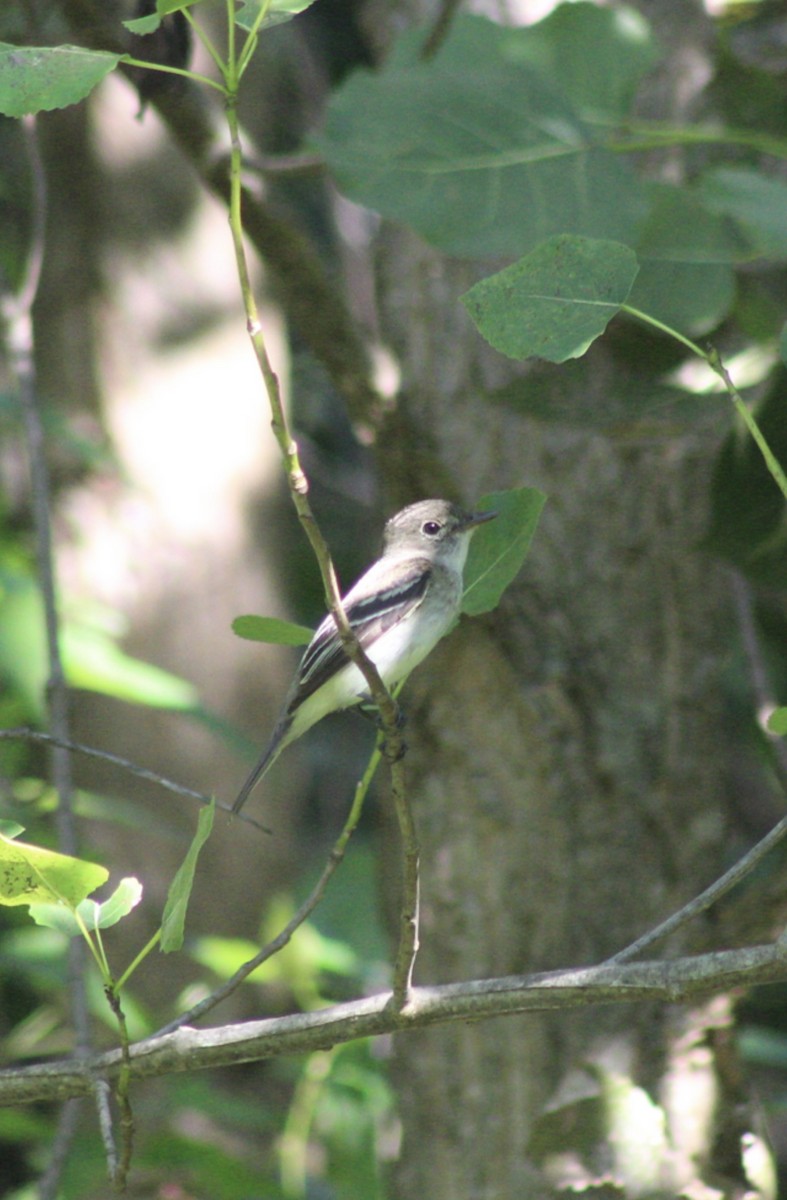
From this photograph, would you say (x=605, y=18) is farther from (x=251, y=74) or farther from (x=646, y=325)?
(x=251, y=74)

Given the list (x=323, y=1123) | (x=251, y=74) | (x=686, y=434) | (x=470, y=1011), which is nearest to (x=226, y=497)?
(x=251, y=74)

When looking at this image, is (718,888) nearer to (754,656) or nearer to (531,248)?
(531,248)

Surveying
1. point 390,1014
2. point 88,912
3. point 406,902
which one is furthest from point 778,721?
point 88,912

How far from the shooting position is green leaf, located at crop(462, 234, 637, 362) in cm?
140

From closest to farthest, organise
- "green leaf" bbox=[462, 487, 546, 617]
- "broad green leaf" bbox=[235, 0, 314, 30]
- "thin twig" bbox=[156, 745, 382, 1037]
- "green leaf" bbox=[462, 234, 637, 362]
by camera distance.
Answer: "broad green leaf" bbox=[235, 0, 314, 30] → "green leaf" bbox=[462, 234, 637, 362] → "thin twig" bbox=[156, 745, 382, 1037] → "green leaf" bbox=[462, 487, 546, 617]

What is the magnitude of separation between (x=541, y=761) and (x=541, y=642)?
0.27 m

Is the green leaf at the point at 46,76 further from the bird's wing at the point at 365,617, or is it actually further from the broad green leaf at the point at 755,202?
the bird's wing at the point at 365,617

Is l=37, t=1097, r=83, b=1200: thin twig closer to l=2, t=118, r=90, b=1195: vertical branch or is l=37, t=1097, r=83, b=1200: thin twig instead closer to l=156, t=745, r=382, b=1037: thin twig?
l=2, t=118, r=90, b=1195: vertical branch

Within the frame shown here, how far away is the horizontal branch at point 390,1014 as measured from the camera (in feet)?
4.77

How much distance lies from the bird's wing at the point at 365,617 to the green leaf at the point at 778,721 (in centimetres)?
154

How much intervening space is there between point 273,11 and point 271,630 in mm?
690

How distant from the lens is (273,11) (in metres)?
1.33

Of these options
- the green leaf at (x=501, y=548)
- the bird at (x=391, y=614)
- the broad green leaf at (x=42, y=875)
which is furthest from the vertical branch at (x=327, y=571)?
the bird at (x=391, y=614)

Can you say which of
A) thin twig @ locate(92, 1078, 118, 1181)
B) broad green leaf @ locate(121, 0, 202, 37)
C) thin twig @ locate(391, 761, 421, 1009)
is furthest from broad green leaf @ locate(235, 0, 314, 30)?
thin twig @ locate(92, 1078, 118, 1181)
